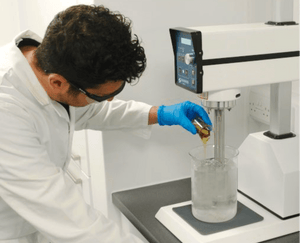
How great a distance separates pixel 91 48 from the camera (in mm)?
1023

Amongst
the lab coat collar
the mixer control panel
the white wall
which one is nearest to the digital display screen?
the mixer control panel

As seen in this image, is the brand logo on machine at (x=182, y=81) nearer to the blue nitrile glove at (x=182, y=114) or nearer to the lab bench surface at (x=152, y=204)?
the blue nitrile glove at (x=182, y=114)

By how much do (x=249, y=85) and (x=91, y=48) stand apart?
0.44 m

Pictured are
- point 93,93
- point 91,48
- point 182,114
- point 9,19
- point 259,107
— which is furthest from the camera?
point 9,19

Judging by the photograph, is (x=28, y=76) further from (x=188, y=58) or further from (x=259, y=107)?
(x=259, y=107)

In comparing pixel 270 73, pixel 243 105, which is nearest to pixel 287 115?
pixel 270 73

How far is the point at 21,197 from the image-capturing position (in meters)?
1.09

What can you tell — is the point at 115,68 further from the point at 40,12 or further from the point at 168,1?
A: the point at 40,12

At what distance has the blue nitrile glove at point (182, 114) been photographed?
4.59 feet

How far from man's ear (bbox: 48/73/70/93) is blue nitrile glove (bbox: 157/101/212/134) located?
0.41 meters

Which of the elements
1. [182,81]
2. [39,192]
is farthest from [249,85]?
[39,192]

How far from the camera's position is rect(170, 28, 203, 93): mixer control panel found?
3.69ft

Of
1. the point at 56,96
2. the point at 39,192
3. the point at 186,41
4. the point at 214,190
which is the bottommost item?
the point at 214,190

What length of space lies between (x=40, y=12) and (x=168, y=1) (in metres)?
0.87
